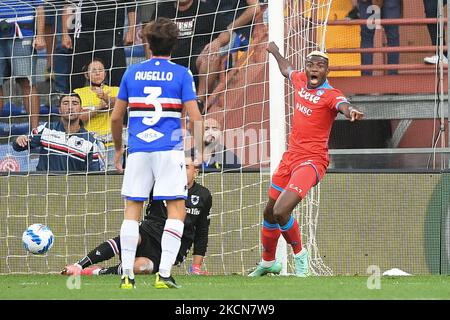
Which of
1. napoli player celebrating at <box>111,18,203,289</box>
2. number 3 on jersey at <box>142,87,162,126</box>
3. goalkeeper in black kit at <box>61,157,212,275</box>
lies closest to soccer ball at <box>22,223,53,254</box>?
goalkeeper in black kit at <box>61,157,212,275</box>

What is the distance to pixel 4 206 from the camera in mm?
13188

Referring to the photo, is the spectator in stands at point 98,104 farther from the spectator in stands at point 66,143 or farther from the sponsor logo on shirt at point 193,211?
the sponsor logo on shirt at point 193,211

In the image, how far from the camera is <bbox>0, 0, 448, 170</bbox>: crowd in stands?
13.3m

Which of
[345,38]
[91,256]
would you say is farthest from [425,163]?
[91,256]

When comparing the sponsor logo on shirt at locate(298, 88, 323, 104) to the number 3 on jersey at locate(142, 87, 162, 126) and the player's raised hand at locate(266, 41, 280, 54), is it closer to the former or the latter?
the player's raised hand at locate(266, 41, 280, 54)

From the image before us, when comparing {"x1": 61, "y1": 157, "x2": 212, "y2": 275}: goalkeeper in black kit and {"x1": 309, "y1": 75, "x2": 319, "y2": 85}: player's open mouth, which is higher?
{"x1": 309, "y1": 75, "x2": 319, "y2": 85}: player's open mouth

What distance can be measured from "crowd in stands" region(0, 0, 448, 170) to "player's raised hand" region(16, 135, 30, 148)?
0.04 metres

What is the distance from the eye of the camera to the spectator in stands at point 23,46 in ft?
45.3

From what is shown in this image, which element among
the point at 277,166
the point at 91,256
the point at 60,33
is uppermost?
the point at 60,33

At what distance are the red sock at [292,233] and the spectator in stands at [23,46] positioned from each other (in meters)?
4.39

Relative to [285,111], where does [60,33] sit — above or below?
above

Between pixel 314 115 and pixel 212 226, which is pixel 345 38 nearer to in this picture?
pixel 212 226

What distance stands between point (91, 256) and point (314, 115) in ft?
9.23

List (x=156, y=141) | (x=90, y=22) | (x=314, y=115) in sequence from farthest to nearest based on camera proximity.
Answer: (x=90, y=22) < (x=314, y=115) < (x=156, y=141)
